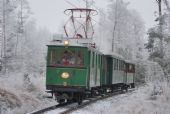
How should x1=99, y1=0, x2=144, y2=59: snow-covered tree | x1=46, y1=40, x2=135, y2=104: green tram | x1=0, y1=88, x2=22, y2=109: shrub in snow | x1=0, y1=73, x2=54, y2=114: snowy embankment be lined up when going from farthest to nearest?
x1=99, y1=0, x2=144, y2=59: snow-covered tree
x1=46, y1=40, x2=135, y2=104: green tram
x1=0, y1=88, x2=22, y2=109: shrub in snow
x1=0, y1=73, x2=54, y2=114: snowy embankment

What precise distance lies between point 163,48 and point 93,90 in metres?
17.5

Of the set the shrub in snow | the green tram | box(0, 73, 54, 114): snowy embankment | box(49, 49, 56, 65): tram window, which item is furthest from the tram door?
the shrub in snow

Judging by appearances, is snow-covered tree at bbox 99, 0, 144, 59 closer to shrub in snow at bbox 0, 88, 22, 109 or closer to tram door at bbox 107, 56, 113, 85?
tram door at bbox 107, 56, 113, 85

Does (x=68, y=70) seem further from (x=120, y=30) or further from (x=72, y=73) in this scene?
(x=120, y=30)

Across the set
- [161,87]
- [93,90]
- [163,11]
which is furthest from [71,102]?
[163,11]

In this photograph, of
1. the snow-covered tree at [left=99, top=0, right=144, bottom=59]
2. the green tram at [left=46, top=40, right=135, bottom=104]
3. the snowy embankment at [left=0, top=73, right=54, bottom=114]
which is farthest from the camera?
the snow-covered tree at [left=99, top=0, right=144, bottom=59]

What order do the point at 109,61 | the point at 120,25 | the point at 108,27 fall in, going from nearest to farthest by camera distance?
the point at 109,61 < the point at 120,25 < the point at 108,27

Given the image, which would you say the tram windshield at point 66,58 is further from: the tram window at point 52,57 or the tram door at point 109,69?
the tram door at point 109,69

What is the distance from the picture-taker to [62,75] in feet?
71.8

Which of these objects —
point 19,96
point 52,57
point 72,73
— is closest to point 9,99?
point 19,96

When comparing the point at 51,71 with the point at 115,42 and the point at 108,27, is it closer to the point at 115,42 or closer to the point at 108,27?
the point at 115,42

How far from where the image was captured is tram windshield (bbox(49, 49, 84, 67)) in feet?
71.9

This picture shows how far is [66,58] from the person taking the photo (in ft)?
72.2

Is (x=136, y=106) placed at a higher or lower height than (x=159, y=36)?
lower
